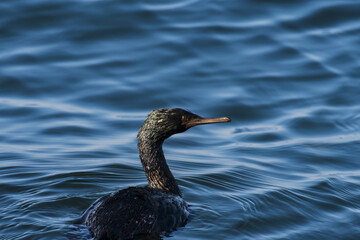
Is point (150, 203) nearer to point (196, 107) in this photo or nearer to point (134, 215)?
point (134, 215)

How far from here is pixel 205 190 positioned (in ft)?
29.9

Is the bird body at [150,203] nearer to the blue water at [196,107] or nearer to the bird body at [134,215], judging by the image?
the bird body at [134,215]

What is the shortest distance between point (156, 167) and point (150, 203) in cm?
108

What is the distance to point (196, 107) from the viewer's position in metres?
12.1

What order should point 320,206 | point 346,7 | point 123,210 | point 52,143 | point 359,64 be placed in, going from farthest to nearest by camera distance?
point 346,7
point 359,64
point 52,143
point 320,206
point 123,210

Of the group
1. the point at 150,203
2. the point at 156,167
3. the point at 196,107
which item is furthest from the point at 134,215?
the point at 196,107

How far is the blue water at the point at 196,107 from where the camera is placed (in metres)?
8.48

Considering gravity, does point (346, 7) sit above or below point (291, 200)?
above

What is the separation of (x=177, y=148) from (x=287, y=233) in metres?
3.27

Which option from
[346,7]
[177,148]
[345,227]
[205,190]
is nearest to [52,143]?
[177,148]

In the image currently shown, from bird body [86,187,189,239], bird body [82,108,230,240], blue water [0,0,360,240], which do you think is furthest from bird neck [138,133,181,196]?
bird body [86,187,189,239]

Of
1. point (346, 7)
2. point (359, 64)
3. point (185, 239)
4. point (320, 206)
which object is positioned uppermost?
point (346, 7)

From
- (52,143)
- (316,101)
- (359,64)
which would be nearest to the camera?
(52,143)

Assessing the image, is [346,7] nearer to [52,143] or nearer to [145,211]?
[52,143]
